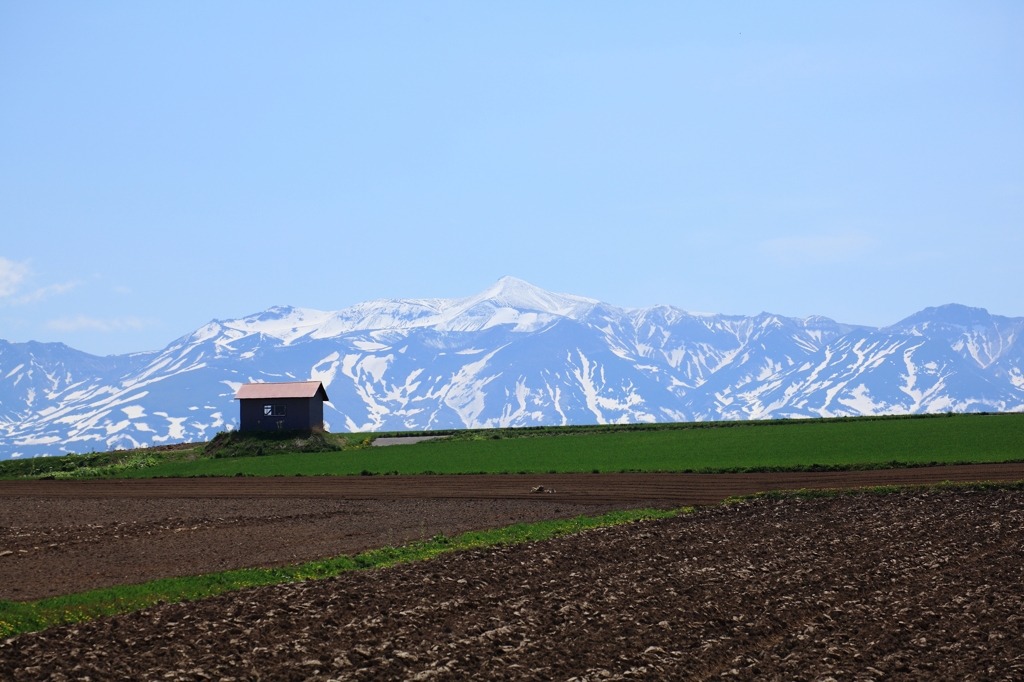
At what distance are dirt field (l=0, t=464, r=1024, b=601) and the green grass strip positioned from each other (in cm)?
141

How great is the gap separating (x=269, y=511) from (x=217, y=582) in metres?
17.2

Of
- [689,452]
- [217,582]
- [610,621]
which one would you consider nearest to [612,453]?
[689,452]

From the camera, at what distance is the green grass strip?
19.6m

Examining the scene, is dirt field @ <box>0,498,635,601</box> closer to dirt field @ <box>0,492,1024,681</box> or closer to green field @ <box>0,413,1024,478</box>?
dirt field @ <box>0,492,1024,681</box>

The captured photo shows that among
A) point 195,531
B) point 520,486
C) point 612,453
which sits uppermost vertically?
point 612,453

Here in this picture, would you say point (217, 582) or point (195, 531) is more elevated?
point (217, 582)

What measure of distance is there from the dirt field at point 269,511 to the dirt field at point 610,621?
6085 millimetres

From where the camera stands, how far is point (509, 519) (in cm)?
3550

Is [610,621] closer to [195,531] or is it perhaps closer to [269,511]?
[195,531]

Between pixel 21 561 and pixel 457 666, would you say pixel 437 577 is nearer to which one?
pixel 457 666

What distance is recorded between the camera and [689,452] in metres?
63.7

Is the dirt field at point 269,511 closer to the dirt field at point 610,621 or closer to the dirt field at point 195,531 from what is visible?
the dirt field at point 195,531

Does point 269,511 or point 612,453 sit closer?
point 269,511

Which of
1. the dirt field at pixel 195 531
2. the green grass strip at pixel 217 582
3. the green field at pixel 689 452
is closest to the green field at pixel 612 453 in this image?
the green field at pixel 689 452
